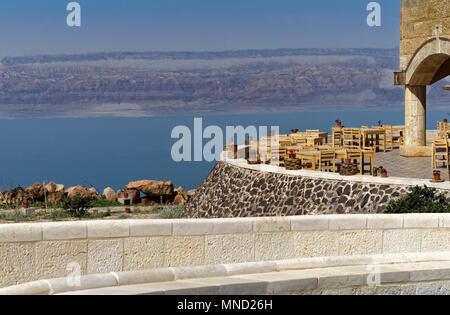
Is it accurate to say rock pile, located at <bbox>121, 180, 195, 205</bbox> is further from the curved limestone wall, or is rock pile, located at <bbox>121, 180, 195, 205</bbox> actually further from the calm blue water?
the calm blue water

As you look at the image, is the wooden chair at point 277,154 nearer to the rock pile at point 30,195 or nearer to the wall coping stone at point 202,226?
the wall coping stone at point 202,226

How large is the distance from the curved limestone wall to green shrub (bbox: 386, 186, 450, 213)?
9.2 inches

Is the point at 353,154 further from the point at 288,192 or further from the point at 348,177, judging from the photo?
the point at 288,192

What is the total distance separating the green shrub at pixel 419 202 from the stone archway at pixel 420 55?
5657 millimetres

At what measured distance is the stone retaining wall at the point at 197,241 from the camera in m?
8.90

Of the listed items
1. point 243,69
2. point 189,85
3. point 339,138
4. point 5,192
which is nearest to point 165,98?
point 189,85

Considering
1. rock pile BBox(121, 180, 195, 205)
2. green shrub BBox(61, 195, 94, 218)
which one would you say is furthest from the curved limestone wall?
rock pile BBox(121, 180, 195, 205)

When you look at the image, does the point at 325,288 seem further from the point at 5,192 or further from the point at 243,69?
the point at 243,69

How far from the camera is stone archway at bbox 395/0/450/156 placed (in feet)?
64.7

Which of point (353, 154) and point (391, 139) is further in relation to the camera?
point (391, 139)

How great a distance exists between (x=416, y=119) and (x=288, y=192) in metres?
5.19

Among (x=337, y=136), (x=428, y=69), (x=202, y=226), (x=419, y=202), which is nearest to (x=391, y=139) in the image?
(x=337, y=136)

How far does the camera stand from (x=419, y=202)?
14.9m
